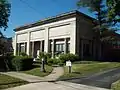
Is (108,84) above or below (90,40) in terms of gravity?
below

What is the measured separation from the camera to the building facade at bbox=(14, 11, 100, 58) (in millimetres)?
34969

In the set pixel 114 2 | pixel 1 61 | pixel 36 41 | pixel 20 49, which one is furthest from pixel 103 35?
pixel 114 2

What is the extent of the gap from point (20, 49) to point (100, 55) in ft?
60.4

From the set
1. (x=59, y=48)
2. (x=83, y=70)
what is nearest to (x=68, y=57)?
(x=59, y=48)

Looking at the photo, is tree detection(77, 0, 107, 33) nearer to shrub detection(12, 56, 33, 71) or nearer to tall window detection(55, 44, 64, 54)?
tall window detection(55, 44, 64, 54)

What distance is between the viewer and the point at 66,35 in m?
36.2

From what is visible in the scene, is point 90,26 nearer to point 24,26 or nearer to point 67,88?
point 24,26

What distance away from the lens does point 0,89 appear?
14.5 meters

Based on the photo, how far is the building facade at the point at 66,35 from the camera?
1377 inches

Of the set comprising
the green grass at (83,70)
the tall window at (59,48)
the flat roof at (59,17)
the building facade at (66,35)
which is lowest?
the green grass at (83,70)

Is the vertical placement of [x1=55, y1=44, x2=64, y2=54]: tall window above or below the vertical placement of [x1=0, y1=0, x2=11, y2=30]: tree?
below

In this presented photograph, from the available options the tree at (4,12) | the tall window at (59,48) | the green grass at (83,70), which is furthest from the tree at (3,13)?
the green grass at (83,70)

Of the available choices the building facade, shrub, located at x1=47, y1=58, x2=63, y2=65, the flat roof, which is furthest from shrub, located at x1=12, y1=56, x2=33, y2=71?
the flat roof

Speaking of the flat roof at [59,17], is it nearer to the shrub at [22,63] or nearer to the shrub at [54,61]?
the shrub at [54,61]
